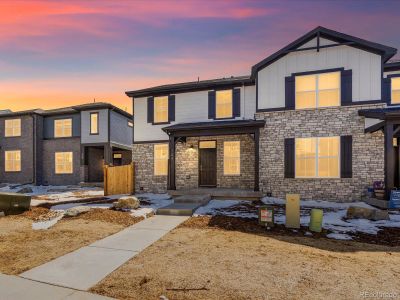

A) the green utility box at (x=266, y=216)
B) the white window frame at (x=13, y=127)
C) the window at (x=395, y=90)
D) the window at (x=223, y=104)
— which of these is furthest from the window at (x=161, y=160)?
the white window frame at (x=13, y=127)

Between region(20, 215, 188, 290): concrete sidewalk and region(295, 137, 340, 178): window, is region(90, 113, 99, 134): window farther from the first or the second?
region(295, 137, 340, 178): window

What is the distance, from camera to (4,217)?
9.43 m

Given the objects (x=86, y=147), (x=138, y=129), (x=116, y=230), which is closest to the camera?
(x=116, y=230)

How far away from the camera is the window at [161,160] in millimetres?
16172

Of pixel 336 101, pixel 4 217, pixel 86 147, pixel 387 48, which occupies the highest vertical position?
pixel 387 48

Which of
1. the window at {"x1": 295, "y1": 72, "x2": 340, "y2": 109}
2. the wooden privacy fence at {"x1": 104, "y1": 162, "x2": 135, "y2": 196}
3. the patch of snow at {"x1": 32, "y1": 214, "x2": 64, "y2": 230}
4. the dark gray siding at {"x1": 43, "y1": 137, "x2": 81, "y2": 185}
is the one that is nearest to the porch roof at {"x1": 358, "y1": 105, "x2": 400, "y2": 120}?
the window at {"x1": 295, "y1": 72, "x2": 340, "y2": 109}

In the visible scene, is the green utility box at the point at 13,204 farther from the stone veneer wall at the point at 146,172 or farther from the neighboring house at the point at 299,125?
the neighboring house at the point at 299,125

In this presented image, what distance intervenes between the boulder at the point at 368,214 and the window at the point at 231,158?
6.78m

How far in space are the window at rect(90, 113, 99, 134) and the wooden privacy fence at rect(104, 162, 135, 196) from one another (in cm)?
814

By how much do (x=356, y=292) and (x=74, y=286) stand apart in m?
4.40

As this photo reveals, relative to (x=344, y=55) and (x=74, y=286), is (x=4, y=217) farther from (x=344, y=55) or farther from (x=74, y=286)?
(x=344, y=55)

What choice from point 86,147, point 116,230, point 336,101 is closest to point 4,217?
point 116,230

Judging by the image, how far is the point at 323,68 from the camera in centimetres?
1272

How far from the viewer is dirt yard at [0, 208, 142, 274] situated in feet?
16.8
